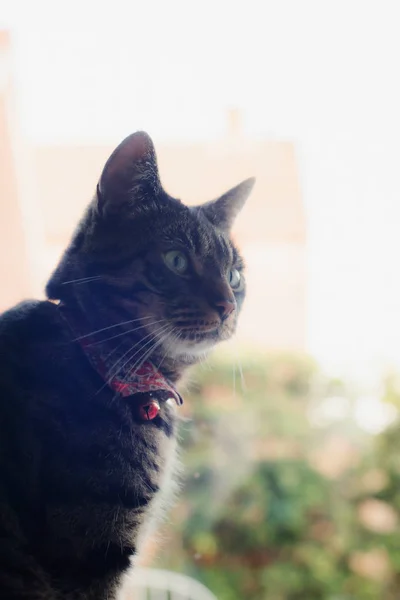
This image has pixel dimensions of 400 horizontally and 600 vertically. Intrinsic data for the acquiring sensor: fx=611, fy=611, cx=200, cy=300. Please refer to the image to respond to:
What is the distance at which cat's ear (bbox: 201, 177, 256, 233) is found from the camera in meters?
0.91

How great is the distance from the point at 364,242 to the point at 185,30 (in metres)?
0.58

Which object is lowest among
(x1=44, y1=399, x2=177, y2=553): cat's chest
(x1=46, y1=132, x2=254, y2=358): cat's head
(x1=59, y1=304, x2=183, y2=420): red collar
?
(x1=44, y1=399, x2=177, y2=553): cat's chest

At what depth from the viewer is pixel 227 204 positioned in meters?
0.92

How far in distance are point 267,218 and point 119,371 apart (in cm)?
62

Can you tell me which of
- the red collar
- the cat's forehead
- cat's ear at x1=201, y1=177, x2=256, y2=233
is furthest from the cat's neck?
cat's ear at x1=201, y1=177, x2=256, y2=233

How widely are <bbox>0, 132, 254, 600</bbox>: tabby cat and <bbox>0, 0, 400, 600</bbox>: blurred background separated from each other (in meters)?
0.13

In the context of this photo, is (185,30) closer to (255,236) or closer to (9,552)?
(255,236)

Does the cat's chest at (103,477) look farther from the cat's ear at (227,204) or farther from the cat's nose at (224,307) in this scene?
the cat's ear at (227,204)

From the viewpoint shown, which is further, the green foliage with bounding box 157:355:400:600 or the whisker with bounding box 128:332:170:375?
the green foliage with bounding box 157:355:400:600

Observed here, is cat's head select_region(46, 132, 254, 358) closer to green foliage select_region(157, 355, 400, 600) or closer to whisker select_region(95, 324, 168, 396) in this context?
whisker select_region(95, 324, 168, 396)

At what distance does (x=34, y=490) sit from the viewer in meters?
0.64

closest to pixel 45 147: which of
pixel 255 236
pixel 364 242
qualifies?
pixel 255 236

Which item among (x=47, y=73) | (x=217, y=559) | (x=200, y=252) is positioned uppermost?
(x=47, y=73)

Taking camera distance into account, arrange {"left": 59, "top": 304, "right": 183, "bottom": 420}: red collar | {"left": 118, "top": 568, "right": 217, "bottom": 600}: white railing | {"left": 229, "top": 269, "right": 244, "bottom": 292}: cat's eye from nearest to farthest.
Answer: {"left": 59, "top": 304, "right": 183, "bottom": 420}: red collar → {"left": 229, "top": 269, "right": 244, "bottom": 292}: cat's eye → {"left": 118, "top": 568, "right": 217, "bottom": 600}: white railing
